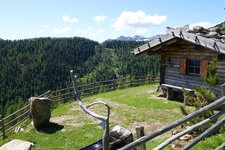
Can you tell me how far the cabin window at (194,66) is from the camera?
1816 cm

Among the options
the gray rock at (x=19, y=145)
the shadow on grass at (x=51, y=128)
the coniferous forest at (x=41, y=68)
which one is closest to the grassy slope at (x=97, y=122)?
the shadow on grass at (x=51, y=128)

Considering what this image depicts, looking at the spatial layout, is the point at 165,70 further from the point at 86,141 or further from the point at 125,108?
the point at 86,141

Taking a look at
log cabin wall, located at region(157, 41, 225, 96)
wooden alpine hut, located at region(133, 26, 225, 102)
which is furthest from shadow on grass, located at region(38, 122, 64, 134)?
log cabin wall, located at region(157, 41, 225, 96)

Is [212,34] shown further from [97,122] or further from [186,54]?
[97,122]

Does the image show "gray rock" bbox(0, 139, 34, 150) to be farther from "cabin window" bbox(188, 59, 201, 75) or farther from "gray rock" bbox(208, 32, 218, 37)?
"gray rock" bbox(208, 32, 218, 37)

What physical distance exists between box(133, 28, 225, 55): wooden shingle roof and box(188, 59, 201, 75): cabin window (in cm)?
179

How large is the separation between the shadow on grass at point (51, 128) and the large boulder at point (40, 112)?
180 mm

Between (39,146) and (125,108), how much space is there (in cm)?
667

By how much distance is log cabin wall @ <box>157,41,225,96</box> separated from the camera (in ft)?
55.0

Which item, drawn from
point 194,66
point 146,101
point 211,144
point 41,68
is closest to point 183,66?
point 194,66

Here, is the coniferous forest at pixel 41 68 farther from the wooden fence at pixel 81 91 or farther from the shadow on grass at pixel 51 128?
the shadow on grass at pixel 51 128

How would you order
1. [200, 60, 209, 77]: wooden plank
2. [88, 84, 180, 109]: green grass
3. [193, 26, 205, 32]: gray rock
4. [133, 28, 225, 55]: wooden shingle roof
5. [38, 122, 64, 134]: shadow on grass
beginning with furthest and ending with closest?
[193, 26, 205, 32]: gray rock
[88, 84, 180, 109]: green grass
[200, 60, 209, 77]: wooden plank
[133, 28, 225, 55]: wooden shingle roof
[38, 122, 64, 134]: shadow on grass

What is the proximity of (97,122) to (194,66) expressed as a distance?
7.15 metres

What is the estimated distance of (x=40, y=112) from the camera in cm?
1564
